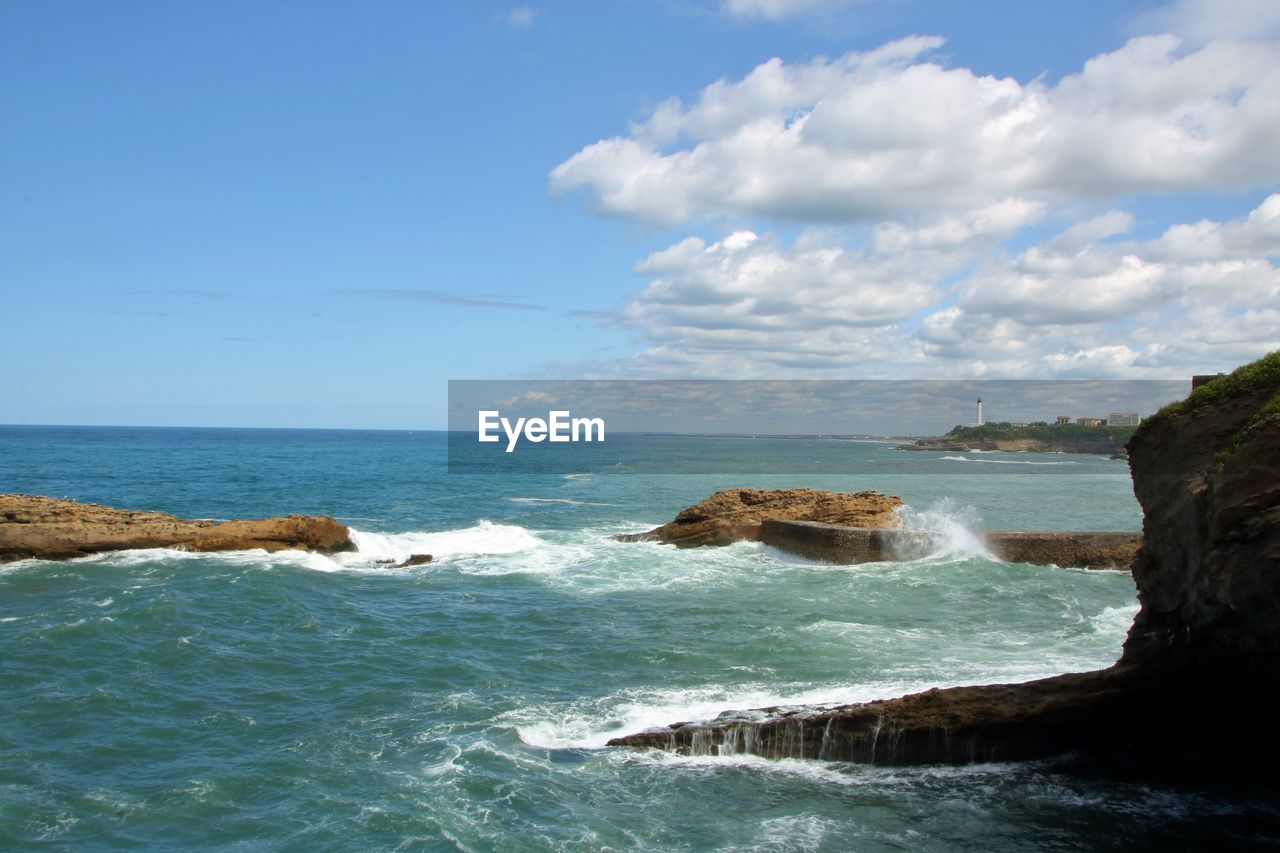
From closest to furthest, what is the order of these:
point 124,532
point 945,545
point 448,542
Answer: point 124,532, point 945,545, point 448,542

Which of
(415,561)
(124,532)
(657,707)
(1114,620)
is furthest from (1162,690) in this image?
(124,532)

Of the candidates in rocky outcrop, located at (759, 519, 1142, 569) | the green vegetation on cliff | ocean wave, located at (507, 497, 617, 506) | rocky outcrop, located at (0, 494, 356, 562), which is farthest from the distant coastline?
rocky outcrop, located at (0, 494, 356, 562)

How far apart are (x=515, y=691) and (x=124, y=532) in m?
17.2

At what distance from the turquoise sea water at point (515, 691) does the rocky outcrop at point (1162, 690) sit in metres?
0.40

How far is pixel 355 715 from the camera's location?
13008 millimetres

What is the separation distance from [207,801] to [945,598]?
16.2 m

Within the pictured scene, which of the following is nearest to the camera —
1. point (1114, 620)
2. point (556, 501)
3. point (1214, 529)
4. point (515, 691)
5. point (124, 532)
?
point (1214, 529)

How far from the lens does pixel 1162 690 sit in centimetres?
1039

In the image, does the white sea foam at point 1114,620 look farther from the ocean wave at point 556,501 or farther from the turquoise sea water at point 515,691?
the ocean wave at point 556,501

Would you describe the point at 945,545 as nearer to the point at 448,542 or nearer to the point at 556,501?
the point at 448,542

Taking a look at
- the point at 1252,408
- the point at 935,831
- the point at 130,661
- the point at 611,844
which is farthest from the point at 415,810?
the point at 1252,408

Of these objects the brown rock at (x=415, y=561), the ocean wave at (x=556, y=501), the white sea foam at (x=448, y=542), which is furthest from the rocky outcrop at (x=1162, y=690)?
the ocean wave at (x=556, y=501)

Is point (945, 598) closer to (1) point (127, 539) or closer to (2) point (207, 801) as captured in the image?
(2) point (207, 801)

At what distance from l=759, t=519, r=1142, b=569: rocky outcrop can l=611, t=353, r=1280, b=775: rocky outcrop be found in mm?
14820
